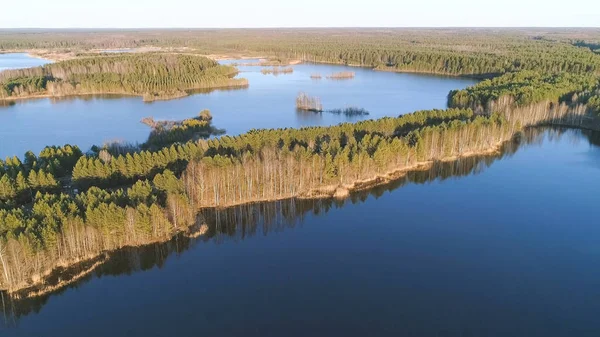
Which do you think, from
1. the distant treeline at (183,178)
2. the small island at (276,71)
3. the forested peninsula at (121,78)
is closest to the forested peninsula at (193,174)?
the distant treeline at (183,178)

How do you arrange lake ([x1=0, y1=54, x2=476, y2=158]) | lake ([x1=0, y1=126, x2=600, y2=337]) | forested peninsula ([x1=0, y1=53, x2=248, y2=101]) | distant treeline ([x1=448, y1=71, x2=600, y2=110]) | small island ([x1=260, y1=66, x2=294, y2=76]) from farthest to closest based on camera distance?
1. small island ([x1=260, y1=66, x2=294, y2=76])
2. forested peninsula ([x1=0, y1=53, x2=248, y2=101])
3. distant treeline ([x1=448, y1=71, x2=600, y2=110])
4. lake ([x1=0, y1=54, x2=476, y2=158])
5. lake ([x1=0, y1=126, x2=600, y2=337])

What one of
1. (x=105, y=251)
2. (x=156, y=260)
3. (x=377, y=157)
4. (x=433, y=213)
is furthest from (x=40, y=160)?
(x=433, y=213)

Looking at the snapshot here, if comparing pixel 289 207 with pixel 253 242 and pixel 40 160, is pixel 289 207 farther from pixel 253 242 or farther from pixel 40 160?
pixel 40 160

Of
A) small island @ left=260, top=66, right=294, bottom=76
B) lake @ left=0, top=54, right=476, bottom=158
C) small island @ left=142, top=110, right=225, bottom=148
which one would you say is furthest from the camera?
small island @ left=260, top=66, right=294, bottom=76

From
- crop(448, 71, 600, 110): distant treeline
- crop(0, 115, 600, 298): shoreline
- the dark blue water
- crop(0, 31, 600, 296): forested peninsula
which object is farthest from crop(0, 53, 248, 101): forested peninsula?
crop(0, 115, 600, 298): shoreline

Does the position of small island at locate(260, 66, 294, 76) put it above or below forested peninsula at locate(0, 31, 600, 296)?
above

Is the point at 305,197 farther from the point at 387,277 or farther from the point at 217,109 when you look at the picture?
the point at 217,109

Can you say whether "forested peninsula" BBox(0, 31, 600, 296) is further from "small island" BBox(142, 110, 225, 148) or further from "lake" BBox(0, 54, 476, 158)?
"lake" BBox(0, 54, 476, 158)
